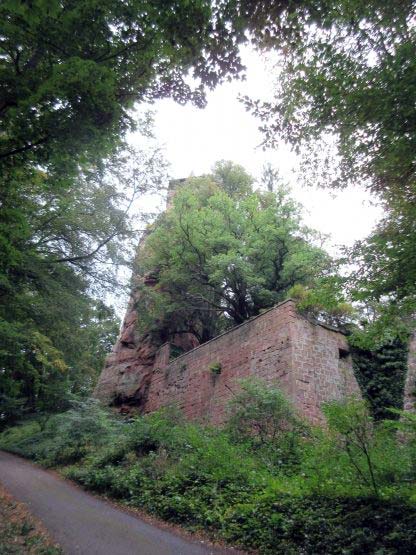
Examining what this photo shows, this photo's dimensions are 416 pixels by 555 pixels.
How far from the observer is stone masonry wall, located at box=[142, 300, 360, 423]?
1029 cm

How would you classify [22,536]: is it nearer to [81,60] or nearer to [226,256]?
[81,60]

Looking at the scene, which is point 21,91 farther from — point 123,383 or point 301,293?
point 123,383

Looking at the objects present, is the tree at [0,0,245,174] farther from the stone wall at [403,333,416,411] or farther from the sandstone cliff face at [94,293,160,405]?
the sandstone cliff face at [94,293,160,405]

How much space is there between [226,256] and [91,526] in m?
9.93

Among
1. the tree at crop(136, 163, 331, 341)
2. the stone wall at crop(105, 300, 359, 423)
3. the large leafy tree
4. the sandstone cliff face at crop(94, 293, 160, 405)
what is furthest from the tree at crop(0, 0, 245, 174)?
the sandstone cliff face at crop(94, 293, 160, 405)

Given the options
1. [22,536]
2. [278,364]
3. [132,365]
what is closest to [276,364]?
[278,364]

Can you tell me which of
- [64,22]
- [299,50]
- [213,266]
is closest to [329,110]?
[299,50]

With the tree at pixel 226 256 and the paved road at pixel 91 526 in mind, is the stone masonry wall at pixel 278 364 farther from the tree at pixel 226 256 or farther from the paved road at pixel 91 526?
the paved road at pixel 91 526

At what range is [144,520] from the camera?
19.7 feet

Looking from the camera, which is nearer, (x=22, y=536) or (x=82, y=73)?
(x=82, y=73)

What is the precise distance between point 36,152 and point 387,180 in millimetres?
4751

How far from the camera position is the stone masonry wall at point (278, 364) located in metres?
10.3

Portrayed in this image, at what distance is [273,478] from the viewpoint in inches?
235

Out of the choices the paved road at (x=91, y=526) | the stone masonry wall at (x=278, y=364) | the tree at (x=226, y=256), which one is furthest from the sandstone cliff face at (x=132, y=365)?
the paved road at (x=91, y=526)
